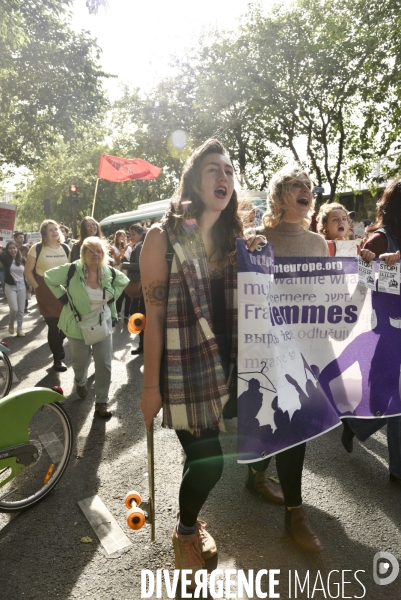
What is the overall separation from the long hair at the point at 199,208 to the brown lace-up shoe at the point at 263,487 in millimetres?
1664

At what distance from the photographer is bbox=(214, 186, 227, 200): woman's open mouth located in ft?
7.68

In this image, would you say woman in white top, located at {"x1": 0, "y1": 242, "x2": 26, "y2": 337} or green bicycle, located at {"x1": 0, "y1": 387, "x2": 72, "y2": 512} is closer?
green bicycle, located at {"x1": 0, "y1": 387, "x2": 72, "y2": 512}

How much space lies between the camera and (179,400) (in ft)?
7.43

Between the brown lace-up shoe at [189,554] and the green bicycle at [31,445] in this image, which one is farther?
the green bicycle at [31,445]

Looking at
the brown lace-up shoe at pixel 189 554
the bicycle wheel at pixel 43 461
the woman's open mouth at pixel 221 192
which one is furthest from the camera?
the bicycle wheel at pixel 43 461

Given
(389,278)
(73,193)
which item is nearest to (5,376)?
(389,278)

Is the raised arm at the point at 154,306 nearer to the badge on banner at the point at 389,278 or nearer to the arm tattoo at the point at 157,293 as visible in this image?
the arm tattoo at the point at 157,293

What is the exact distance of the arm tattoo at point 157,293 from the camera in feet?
7.44

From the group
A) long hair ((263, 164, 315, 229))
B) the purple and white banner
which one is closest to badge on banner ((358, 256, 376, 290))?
the purple and white banner

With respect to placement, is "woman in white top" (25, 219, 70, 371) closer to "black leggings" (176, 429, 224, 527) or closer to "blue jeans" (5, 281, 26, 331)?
"blue jeans" (5, 281, 26, 331)

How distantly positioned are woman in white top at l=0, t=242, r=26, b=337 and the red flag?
5131 millimetres

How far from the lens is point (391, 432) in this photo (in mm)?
3369

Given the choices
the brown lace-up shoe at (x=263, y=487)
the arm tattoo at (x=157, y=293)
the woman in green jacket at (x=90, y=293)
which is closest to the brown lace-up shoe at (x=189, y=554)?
the brown lace-up shoe at (x=263, y=487)

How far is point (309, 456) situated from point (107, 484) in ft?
5.05
